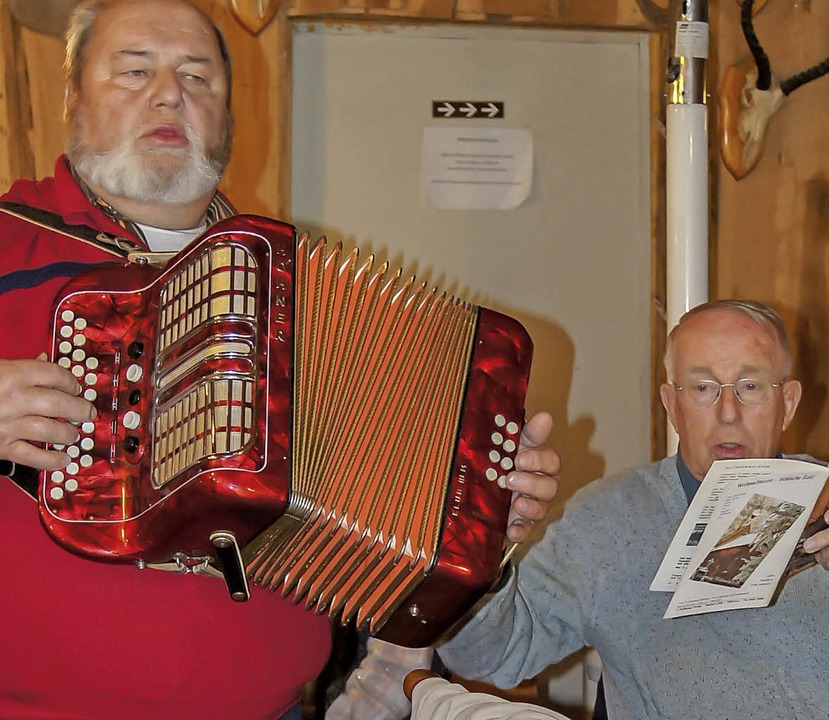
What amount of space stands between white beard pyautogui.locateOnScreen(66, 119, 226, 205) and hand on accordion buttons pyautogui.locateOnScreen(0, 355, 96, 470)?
17.4 inches

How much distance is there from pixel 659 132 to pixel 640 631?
5.17 feet

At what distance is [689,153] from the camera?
8.36 ft

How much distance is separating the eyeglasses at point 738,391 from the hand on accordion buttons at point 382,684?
2.13 ft

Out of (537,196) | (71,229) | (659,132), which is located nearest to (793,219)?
(659,132)

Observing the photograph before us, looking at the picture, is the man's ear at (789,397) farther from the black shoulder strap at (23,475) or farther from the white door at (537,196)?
the black shoulder strap at (23,475)

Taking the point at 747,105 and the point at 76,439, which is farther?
the point at 747,105

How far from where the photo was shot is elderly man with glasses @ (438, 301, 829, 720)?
184 cm

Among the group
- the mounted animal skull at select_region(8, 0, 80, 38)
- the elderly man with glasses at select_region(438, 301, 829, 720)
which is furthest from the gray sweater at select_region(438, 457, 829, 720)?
the mounted animal skull at select_region(8, 0, 80, 38)

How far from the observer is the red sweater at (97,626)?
1480mm

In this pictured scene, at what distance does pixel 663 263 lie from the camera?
3.06 m

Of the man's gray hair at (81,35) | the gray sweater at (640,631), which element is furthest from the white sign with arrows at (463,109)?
the gray sweater at (640,631)

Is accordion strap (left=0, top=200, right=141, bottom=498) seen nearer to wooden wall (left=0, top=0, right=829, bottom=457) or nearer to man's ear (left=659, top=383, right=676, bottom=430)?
man's ear (left=659, top=383, right=676, bottom=430)

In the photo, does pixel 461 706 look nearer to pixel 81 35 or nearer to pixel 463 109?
pixel 81 35

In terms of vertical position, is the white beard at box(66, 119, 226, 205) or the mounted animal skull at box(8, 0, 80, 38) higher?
the mounted animal skull at box(8, 0, 80, 38)
